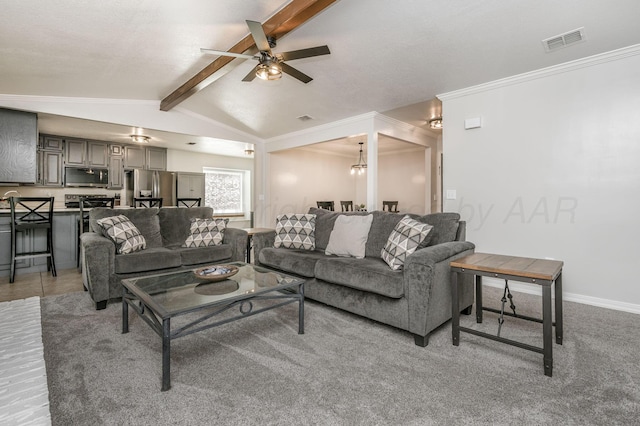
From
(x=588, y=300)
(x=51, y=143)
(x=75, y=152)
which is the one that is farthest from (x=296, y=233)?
(x=51, y=143)

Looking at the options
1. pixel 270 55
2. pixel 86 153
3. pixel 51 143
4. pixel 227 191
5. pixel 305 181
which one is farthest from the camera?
pixel 227 191

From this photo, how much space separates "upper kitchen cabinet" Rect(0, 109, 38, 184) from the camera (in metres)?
4.02

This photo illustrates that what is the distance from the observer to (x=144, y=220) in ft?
12.2

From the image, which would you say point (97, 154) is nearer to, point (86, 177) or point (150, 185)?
point (86, 177)

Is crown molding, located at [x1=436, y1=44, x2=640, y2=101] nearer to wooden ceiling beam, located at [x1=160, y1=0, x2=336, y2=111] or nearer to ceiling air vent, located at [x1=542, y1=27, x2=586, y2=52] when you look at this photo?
A: ceiling air vent, located at [x1=542, y1=27, x2=586, y2=52]

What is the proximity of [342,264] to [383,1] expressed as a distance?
2.10 m

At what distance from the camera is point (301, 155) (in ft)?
25.0

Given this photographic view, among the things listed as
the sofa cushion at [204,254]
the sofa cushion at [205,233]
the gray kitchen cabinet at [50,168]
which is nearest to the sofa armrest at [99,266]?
the sofa cushion at [204,254]

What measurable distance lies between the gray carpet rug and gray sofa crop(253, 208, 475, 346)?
0.17 meters

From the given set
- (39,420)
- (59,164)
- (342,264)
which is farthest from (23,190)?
(342,264)

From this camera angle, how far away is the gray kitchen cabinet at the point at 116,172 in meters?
6.50

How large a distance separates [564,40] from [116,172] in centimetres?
764

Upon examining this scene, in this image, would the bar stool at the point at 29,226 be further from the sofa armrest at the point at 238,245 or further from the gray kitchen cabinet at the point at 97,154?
the sofa armrest at the point at 238,245

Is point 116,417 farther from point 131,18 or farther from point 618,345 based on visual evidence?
point 618,345
